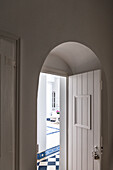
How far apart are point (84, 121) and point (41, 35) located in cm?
110

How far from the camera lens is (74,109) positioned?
2023mm

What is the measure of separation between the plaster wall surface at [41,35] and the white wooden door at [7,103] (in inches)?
3.1

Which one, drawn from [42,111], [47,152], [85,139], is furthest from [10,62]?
[47,152]

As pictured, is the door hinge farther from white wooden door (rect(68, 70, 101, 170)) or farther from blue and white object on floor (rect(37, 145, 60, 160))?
blue and white object on floor (rect(37, 145, 60, 160))

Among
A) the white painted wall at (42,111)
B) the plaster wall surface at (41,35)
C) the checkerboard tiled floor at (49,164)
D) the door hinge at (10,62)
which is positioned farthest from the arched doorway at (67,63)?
the white painted wall at (42,111)

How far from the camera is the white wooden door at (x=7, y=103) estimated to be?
1.05 metres

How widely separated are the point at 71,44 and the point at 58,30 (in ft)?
0.90

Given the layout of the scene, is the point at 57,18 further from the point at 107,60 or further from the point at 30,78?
the point at 107,60

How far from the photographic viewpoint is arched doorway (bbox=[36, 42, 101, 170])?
1817 millimetres

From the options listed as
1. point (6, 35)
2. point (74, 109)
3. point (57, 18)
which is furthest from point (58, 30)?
point (74, 109)

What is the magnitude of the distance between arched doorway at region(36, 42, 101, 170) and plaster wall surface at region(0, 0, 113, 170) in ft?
0.33

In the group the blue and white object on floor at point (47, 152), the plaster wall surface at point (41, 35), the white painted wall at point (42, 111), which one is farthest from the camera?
the white painted wall at point (42, 111)

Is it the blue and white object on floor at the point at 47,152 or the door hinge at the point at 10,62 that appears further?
the blue and white object on floor at the point at 47,152

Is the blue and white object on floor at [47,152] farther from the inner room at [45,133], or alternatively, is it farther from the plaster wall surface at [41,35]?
the plaster wall surface at [41,35]
